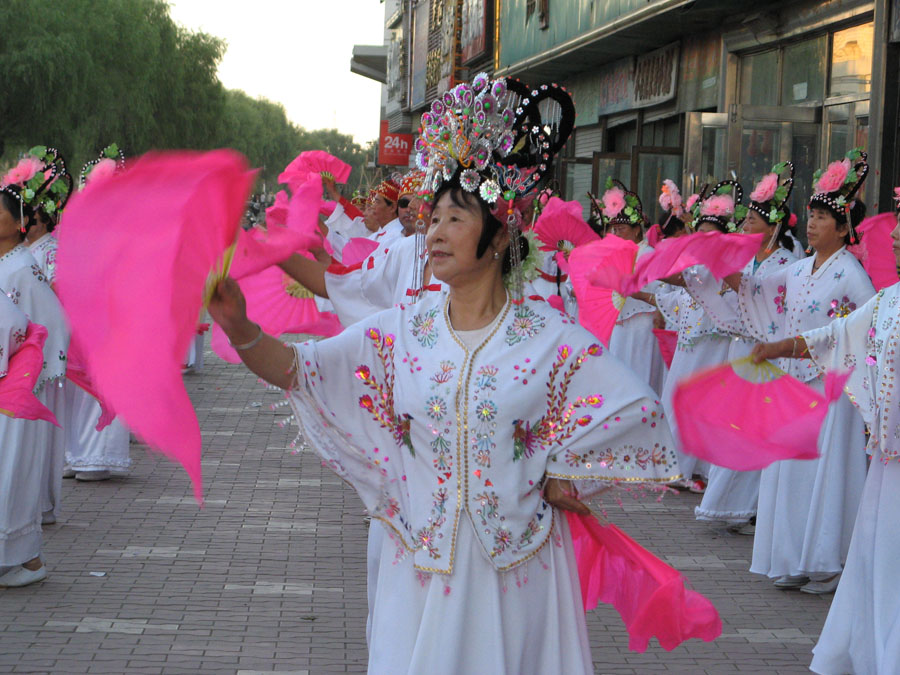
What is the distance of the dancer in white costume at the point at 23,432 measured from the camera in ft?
20.6

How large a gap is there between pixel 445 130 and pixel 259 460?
6.91 metres

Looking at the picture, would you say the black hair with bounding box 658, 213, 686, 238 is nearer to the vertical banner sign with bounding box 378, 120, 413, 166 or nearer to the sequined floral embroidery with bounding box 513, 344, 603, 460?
the sequined floral embroidery with bounding box 513, 344, 603, 460

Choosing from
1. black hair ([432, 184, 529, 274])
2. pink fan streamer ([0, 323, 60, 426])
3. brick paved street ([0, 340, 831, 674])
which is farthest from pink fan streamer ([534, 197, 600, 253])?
black hair ([432, 184, 529, 274])

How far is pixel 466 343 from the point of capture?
3377 millimetres

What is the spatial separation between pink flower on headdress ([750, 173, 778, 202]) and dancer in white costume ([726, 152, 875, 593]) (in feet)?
2.65

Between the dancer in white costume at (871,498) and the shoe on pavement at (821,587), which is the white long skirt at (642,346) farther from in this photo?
the dancer in white costume at (871,498)

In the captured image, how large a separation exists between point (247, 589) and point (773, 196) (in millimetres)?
3919

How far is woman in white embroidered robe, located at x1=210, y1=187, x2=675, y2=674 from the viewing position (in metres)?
3.26

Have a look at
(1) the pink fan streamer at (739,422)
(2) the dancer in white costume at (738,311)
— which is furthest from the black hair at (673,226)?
(1) the pink fan streamer at (739,422)

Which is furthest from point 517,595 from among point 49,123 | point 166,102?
point 166,102

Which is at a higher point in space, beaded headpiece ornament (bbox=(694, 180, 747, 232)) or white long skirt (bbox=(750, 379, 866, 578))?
beaded headpiece ornament (bbox=(694, 180, 747, 232))

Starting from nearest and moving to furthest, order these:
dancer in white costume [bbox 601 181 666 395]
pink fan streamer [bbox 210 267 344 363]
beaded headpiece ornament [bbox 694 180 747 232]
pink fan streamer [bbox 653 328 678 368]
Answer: pink fan streamer [bbox 210 267 344 363], beaded headpiece ornament [bbox 694 180 747 232], pink fan streamer [bbox 653 328 678 368], dancer in white costume [bbox 601 181 666 395]

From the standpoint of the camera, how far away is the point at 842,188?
644cm

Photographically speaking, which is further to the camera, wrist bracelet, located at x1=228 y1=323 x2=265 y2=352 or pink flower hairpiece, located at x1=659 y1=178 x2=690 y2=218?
pink flower hairpiece, located at x1=659 y1=178 x2=690 y2=218
